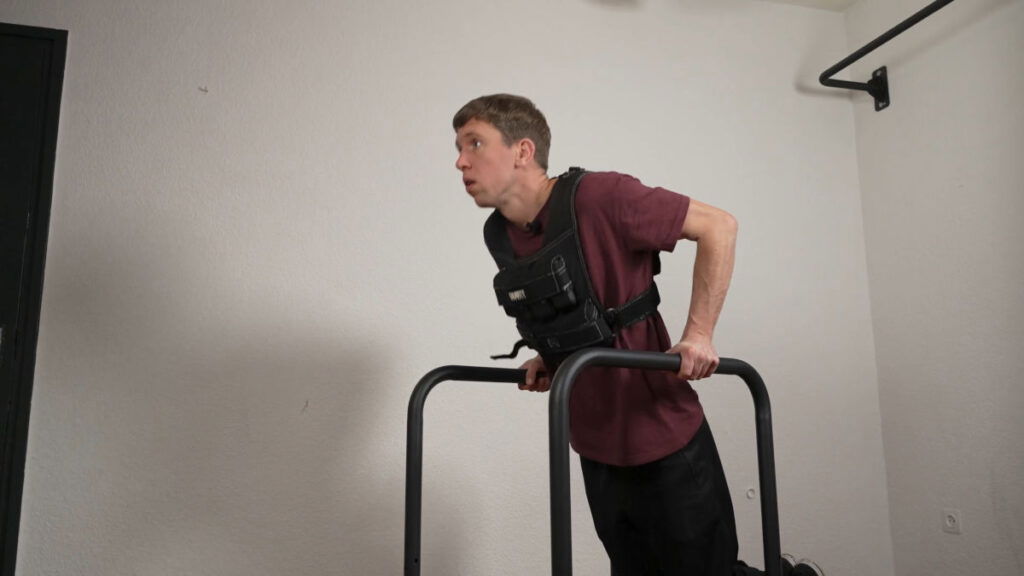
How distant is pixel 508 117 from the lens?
56.5 inches

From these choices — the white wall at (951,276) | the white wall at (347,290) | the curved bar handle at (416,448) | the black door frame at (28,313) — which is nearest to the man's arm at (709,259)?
the curved bar handle at (416,448)

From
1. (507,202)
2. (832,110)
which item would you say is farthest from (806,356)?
(507,202)

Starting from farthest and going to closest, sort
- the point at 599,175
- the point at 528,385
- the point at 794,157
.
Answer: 1. the point at 794,157
2. the point at 528,385
3. the point at 599,175

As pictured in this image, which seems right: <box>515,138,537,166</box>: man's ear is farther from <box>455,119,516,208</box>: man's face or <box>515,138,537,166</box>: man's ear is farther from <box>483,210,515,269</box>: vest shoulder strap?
<box>483,210,515,269</box>: vest shoulder strap

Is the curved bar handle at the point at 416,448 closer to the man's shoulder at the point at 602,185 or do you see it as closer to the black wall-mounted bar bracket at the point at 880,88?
the man's shoulder at the point at 602,185

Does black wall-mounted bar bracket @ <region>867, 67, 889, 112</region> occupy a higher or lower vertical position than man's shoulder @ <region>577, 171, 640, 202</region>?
higher

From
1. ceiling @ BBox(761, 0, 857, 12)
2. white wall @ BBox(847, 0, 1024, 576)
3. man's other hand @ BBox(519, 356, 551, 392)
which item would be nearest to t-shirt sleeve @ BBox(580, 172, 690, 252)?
man's other hand @ BBox(519, 356, 551, 392)

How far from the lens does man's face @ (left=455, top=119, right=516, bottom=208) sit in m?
1.41

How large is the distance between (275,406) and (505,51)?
149 cm

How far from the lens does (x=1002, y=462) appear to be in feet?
7.17

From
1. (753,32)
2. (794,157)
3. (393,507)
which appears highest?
(753,32)

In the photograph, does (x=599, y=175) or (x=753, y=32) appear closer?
(x=599, y=175)

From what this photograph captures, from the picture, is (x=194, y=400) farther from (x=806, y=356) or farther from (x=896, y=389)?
(x=896, y=389)

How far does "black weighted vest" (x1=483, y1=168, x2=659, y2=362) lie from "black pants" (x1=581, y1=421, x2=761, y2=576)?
27cm
